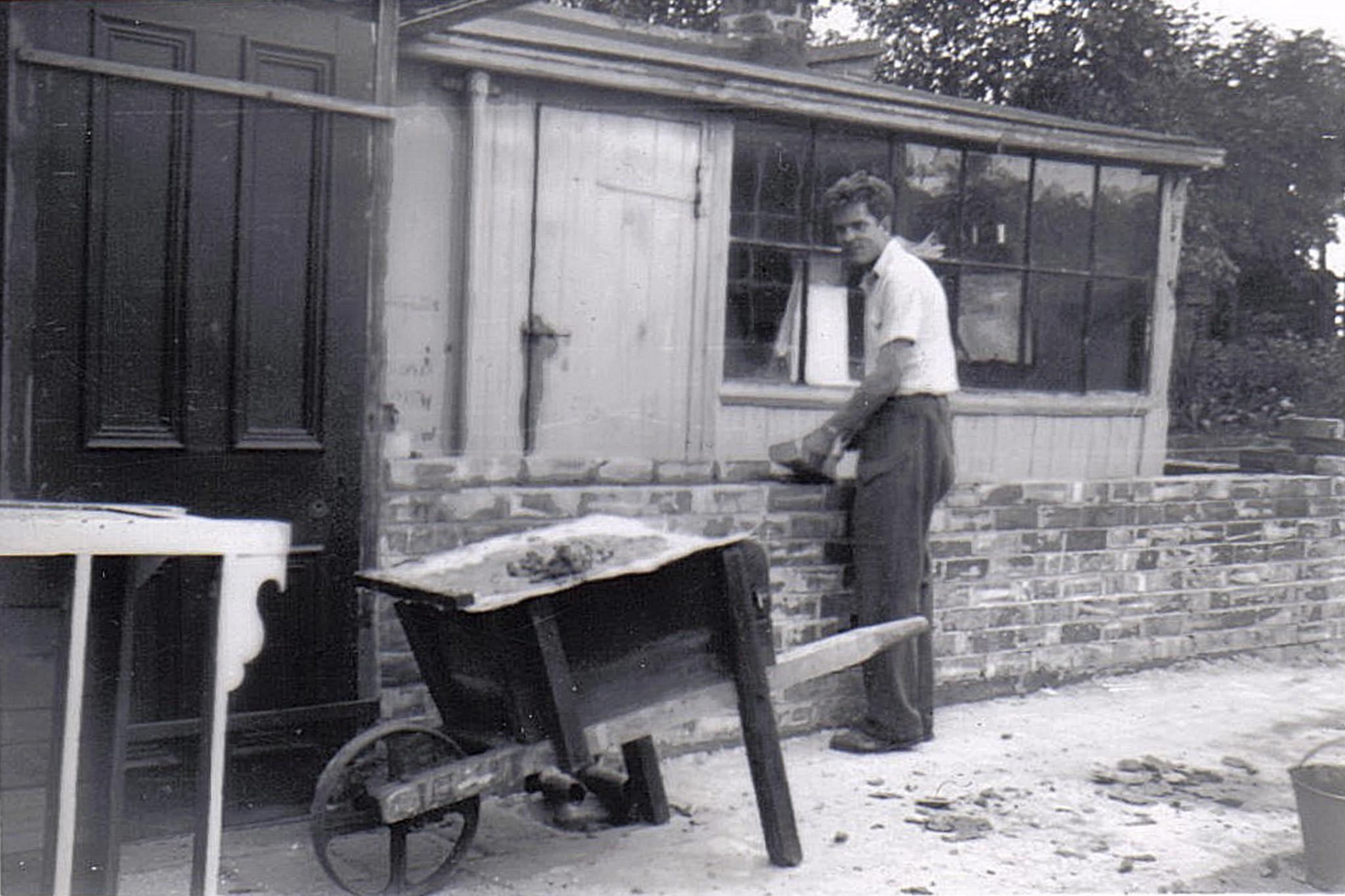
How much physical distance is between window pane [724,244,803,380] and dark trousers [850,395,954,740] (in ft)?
10.0

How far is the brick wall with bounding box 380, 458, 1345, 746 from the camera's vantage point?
15.8 ft

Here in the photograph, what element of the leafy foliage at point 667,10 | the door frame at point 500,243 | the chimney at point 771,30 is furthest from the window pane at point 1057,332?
the leafy foliage at point 667,10

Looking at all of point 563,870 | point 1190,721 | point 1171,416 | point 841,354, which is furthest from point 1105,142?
point 1171,416

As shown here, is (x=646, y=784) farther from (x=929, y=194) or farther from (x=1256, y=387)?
(x=1256, y=387)

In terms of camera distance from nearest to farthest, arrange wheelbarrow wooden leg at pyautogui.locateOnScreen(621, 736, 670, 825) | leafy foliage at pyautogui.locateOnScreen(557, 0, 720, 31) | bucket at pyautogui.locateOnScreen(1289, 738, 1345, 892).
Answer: bucket at pyautogui.locateOnScreen(1289, 738, 1345, 892) → wheelbarrow wooden leg at pyautogui.locateOnScreen(621, 736, 670, 825) → leafy foliage at pyautogui.locateOnScreen(557, 0, 720, 31)

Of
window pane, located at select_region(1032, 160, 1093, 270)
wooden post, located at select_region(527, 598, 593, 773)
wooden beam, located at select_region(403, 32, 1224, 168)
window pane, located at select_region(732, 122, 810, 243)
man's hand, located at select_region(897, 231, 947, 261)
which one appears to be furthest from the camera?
window pane, located at select_region(1032, 160, 1093, 270)

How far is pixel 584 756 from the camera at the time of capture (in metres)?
3.71

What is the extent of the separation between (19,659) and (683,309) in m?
5.01

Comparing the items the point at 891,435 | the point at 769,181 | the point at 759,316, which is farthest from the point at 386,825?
the point at 769,181

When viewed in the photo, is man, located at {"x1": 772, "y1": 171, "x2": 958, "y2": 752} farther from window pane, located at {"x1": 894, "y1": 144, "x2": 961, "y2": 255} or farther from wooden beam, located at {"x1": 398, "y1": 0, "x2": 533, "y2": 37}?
window pane, located at {"x1": 894, "y1": 144, "x2": 961, "y2": 255}

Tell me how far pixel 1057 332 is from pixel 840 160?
2.37m

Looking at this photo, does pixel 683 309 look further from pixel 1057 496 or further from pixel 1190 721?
pixel 1190 721

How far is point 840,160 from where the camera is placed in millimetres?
8898

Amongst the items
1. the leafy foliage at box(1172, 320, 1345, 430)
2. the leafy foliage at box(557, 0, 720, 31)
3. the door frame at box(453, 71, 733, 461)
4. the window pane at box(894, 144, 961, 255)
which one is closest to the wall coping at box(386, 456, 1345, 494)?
the door frame at box(453, 71, 733, 461)
